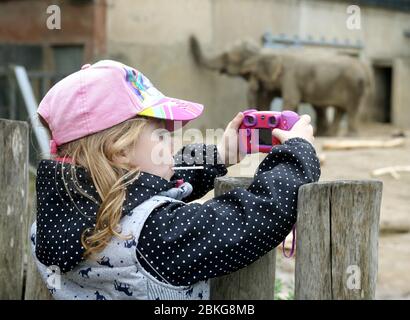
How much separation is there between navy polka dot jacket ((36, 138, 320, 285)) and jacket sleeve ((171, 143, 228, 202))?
288mm

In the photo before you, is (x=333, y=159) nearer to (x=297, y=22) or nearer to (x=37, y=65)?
(x=37, y=65)

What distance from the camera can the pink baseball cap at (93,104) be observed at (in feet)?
4.68

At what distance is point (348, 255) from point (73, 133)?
1.91ft

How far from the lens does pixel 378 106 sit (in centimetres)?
1366

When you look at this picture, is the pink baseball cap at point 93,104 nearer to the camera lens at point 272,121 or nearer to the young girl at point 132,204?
the young girl at point 132,204

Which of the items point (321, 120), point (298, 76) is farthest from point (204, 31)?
point (321, 120)


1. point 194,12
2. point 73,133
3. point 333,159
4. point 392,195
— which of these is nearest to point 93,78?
point 73,133

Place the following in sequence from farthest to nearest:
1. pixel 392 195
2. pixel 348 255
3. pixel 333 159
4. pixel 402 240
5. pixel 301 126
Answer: pixel 333 159 < pixel 392 195 < pixel 402 240 < pixel 301 126 < pixel 348 255

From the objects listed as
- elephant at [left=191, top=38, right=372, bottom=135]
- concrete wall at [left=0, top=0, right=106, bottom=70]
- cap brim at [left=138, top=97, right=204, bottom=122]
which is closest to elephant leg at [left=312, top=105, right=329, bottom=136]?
elephant at [left=191, top=38, right=372, bottom=135]

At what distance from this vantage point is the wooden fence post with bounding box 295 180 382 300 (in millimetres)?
1325

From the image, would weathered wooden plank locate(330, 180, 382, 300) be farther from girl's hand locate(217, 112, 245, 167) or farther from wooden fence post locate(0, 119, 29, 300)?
wooden fence post locate(0, 119, 29, 300)

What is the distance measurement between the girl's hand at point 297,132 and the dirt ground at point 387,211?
1768 mm

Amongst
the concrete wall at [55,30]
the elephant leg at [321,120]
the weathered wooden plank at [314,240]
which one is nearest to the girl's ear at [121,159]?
the weathered wooden plank at [314,240]

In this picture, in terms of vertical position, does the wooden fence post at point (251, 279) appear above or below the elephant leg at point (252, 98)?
above
